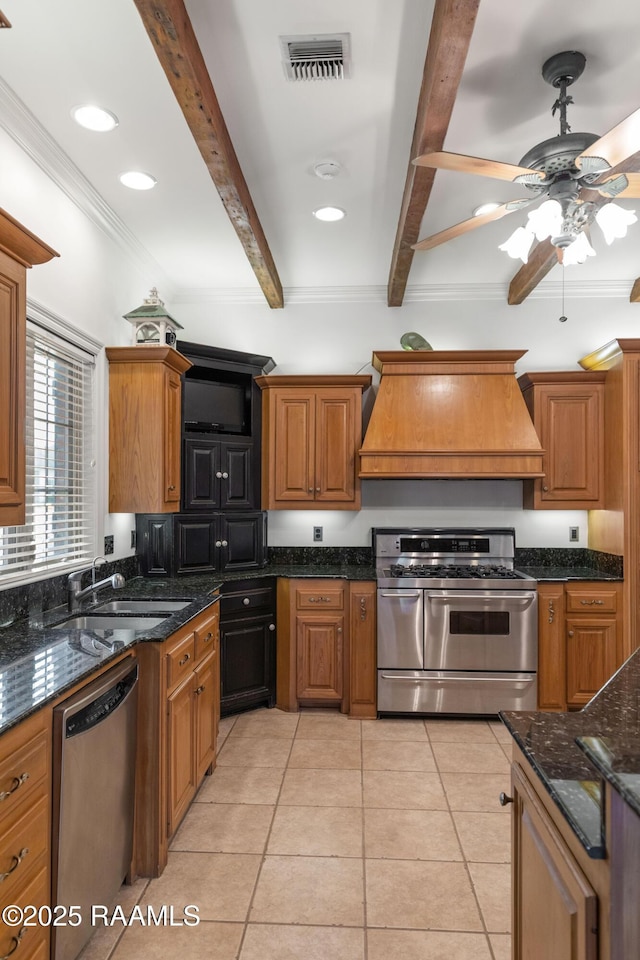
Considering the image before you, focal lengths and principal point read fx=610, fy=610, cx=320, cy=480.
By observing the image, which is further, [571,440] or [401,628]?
[571,440]

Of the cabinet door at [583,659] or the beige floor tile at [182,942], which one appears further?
the cabinet door at [583,659]

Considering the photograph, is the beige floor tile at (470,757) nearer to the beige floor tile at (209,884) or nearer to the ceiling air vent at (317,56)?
the beige floor tile at (209,884)

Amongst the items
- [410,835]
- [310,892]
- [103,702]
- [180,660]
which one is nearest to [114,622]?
[180,660]

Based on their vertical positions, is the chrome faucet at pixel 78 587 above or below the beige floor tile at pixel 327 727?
above

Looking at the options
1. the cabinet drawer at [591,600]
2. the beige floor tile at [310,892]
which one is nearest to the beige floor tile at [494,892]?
the beige floor tile at [310,892]

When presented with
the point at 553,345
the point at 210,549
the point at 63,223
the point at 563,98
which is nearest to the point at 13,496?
the point at 63,223

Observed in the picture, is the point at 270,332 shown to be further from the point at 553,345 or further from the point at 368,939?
the point at 368,939

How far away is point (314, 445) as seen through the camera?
439 cm

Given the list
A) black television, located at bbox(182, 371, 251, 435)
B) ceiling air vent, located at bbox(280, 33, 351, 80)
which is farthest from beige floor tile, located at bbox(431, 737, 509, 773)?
ceiling air vent, located at bbox(280, 33, 351, 80)

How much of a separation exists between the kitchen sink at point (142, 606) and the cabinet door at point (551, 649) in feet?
7.66

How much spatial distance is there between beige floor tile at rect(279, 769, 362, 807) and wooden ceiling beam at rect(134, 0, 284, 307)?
2.88 m

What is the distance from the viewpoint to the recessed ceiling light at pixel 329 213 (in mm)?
3381

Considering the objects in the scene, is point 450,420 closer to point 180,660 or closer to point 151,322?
point 151,322

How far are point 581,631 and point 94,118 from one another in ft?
12.9
